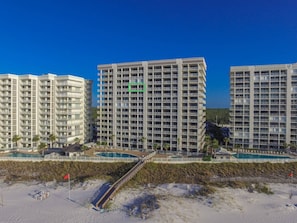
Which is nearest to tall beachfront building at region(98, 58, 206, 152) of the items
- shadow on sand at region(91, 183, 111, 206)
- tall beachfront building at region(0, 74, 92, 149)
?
tall beachfront building at region(0, 74, 92, 149)

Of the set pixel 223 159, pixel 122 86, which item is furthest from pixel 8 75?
pixel 223 159

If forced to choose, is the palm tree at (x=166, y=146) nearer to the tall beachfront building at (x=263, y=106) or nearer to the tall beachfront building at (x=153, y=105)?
the tall beachfront building at (x=153, y=105)

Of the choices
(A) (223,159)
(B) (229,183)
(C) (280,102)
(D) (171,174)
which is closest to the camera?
(B) (229,183)

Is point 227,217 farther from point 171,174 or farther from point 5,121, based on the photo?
point 5,121

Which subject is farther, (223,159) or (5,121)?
(5,121)

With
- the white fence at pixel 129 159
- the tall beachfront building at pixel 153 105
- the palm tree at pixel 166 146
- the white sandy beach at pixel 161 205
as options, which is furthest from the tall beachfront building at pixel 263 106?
the white sandy beach at pixel 161 205

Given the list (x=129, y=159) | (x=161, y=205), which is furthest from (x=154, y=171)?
(x=161, y=205)
